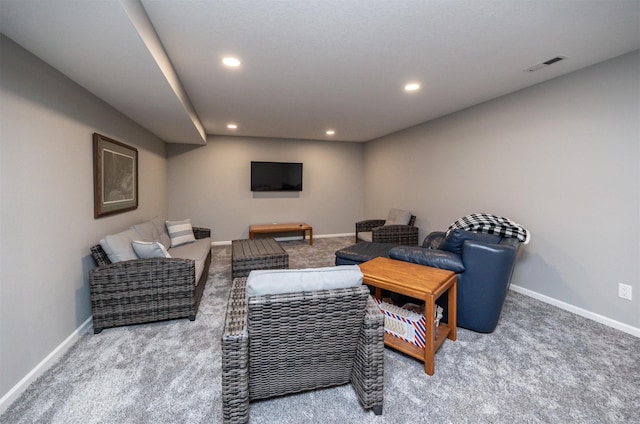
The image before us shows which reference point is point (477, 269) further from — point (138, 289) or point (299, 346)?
point (138, 289)

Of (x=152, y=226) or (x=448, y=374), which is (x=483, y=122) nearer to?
(x=448, y=374)

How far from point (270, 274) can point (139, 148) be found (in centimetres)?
363

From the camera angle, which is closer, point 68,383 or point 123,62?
point 68,383

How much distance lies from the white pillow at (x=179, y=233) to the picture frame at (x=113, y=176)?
536 mm

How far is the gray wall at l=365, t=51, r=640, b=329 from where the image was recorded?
2375 mm

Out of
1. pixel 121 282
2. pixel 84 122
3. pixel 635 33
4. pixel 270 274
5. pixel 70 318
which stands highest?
pixel 635 33

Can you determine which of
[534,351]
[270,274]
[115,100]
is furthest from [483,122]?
[115,100]

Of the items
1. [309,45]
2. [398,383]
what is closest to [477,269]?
[398,383]

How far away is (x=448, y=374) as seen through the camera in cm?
182

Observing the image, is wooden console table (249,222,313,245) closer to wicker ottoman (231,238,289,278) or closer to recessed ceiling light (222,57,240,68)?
wicker ottoman (231,238,289,278)

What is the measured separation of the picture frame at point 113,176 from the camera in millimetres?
2566

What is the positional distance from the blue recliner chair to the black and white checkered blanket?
0.95 ft

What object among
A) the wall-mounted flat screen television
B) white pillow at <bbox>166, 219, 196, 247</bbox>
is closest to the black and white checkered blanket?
white pillow at <bbox>166, 219, 196, 247</bbox>

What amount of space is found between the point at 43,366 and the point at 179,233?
89.7 inches
